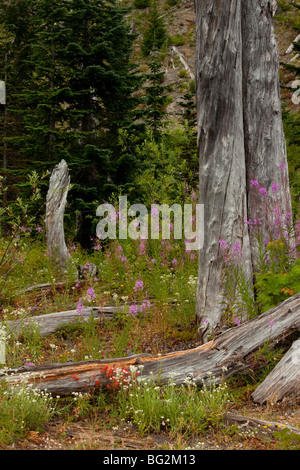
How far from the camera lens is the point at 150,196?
10359 millimetres

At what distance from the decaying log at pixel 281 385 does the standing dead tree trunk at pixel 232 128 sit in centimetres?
99

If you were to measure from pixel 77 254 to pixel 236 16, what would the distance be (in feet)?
19.4

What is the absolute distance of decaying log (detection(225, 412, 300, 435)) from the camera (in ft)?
10.1

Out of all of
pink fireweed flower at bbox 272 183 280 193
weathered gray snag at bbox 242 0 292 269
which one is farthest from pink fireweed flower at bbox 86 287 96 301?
pink fireweed flower at bbox 272 183 280 193

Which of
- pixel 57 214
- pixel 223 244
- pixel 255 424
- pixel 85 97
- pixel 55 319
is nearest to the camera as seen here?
pixel 255 424

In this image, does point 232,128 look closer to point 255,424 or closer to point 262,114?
point 262,114

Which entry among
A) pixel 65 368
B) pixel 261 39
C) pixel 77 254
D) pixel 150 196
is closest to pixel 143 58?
pixel 150 196

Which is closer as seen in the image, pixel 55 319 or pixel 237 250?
pixel 237 250

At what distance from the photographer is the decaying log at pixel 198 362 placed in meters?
3.63

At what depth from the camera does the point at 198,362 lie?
3.94 metres

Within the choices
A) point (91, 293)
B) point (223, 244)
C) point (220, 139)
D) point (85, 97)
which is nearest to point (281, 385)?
point (223, 244)

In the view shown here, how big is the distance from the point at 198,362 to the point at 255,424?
888 mm

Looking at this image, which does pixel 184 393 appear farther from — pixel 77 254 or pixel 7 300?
pixel 77 254

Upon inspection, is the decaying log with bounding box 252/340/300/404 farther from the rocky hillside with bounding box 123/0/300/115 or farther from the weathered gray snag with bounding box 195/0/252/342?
the rocky hillside with bounding box 123/0/300/115
